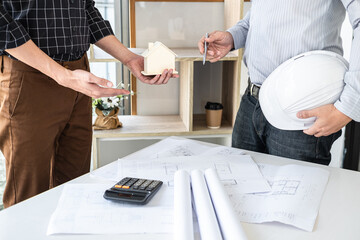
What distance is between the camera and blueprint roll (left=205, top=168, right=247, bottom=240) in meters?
0.72

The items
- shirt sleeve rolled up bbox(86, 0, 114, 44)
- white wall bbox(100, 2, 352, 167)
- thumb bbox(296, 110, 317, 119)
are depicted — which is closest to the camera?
thumb bbox(296, 110, 317, 119)

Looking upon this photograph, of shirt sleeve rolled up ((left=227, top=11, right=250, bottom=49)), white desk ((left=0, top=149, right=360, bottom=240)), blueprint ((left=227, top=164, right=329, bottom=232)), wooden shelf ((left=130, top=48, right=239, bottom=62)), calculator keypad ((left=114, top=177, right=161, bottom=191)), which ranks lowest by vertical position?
white desk ((left=0, top=149, right=360, bottom=240))

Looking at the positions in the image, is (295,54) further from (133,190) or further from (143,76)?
(133,190)

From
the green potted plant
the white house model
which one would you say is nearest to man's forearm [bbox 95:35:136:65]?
the white house model

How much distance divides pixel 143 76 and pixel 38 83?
0.36 metres

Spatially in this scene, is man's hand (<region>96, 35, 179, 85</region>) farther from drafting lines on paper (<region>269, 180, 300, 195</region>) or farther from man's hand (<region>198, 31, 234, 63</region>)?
drafting lines on paper (<region>269, 180, 300, 195</region>)

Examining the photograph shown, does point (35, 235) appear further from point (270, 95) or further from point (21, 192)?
point (270, 95)

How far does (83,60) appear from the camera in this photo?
1.45 meters

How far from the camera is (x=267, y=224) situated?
85 cm

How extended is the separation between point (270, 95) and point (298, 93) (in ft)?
0.35

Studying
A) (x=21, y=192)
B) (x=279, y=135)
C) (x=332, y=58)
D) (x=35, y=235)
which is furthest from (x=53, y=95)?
(x=332, y=58)

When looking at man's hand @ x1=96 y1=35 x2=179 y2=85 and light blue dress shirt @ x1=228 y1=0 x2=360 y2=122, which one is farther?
man's hand @ x1=96 y1=35 x2=179 y2=85

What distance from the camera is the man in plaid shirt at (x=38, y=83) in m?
1.18

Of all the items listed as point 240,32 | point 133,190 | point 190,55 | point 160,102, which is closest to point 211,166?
point 133,190
